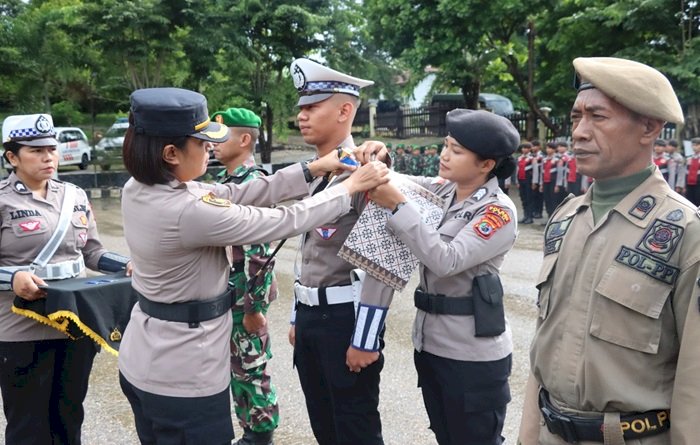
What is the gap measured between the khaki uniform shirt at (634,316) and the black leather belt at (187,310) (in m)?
1.23

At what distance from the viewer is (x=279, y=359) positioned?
17.3 ft

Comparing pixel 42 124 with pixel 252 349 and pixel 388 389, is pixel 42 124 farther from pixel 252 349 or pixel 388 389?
pixel 388 389

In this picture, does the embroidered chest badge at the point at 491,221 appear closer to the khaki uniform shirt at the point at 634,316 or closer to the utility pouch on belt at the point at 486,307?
the utility pouch on belt at the point at 486,307

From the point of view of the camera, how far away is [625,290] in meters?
1.71

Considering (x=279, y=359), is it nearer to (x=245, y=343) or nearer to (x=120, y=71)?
(x=245, y=343)

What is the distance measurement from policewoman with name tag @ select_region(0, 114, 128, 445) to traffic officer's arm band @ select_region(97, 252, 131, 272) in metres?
0.01

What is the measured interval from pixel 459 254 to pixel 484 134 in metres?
0.51

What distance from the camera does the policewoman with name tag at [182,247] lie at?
232 centimetres

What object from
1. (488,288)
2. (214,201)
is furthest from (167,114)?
(488,288)

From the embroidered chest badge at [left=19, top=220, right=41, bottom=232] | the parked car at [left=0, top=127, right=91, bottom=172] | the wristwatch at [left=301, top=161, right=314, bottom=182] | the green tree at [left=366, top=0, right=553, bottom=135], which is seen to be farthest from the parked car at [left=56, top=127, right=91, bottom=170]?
the wristwatch at [left=301, top=161, right=314, bottom=182]

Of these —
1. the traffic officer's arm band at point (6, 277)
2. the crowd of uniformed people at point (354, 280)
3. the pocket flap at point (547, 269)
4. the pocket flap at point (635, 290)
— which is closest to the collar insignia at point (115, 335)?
the crowd of uniformed people at point (354, 280)

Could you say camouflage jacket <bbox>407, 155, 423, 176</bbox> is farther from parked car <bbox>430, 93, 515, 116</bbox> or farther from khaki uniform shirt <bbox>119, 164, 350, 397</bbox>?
khaki uniform shirt <bbox>119, 164, 350, 397</bbox>

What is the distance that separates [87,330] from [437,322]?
1.57 meters

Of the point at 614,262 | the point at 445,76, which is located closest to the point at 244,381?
the point at 614,262
